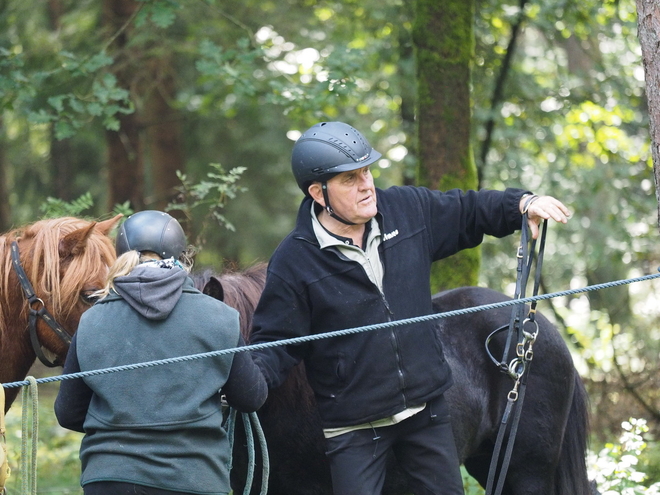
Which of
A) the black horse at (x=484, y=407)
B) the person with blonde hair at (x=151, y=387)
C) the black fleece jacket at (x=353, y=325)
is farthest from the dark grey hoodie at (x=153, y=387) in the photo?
the black horse at (x=484, y=407)

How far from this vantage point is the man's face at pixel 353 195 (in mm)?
3291

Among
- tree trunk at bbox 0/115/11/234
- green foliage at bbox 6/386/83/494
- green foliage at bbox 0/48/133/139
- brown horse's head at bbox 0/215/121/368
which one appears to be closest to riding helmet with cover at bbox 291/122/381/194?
brown horse's head at bbox 0/215/121/368

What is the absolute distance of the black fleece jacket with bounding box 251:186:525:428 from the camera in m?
3.23

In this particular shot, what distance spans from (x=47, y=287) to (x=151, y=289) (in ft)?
3.19

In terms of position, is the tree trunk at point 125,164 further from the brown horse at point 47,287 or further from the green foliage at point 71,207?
the brown horse at point 47,287

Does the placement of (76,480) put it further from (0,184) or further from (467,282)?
(0,184)

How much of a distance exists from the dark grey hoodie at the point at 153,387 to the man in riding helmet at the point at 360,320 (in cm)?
50

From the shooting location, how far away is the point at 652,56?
3.15 m

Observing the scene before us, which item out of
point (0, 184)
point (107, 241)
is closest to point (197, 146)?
point (0, 184)

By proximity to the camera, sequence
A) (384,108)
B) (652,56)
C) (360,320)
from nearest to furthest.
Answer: (652,56) → (360,320) → (384,108)

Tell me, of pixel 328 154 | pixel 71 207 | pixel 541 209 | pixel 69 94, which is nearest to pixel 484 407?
pixel 541 209

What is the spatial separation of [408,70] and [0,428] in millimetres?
6446

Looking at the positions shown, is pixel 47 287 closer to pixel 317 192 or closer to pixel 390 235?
pixel 317 192

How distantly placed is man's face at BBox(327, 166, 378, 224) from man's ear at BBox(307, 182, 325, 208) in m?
0.05
